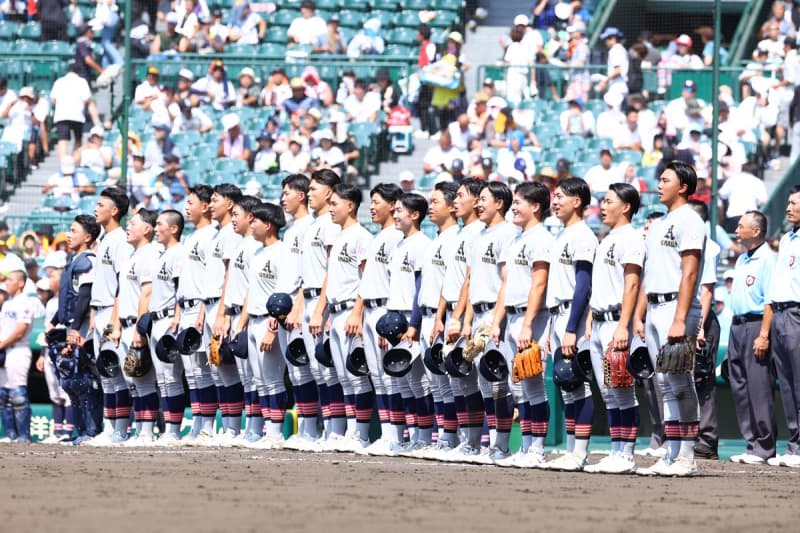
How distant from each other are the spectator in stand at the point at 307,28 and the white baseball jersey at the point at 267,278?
9.64 m

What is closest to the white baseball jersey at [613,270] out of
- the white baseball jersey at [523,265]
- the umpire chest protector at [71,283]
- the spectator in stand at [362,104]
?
the white baseball jersey at [523,265]

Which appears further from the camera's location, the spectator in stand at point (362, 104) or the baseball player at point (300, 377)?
the spectator in stand at point (362, 104)

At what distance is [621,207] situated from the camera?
33.9 feet

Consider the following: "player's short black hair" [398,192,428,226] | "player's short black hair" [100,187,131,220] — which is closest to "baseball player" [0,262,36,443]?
"player's short black hair" [100,187,131,220]

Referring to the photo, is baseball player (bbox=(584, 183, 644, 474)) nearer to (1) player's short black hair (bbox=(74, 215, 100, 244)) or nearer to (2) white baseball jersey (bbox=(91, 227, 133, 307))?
(2) white baseball jersey (bbox=(91, 227, 133, 307))

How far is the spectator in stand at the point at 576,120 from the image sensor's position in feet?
60.9

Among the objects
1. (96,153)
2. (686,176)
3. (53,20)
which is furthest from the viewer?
(53,20)

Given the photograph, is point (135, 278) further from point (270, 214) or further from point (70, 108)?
point (70, 108)

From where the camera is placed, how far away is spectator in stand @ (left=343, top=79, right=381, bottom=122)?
19.1 m

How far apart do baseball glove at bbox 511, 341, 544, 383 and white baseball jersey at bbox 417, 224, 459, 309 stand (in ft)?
4.32

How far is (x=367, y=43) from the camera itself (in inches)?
862

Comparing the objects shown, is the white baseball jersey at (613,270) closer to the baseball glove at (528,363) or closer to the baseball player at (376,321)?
the baseball glove at (528,363)

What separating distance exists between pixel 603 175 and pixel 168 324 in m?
6.08

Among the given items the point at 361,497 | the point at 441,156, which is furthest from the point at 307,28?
the point at 361,497
